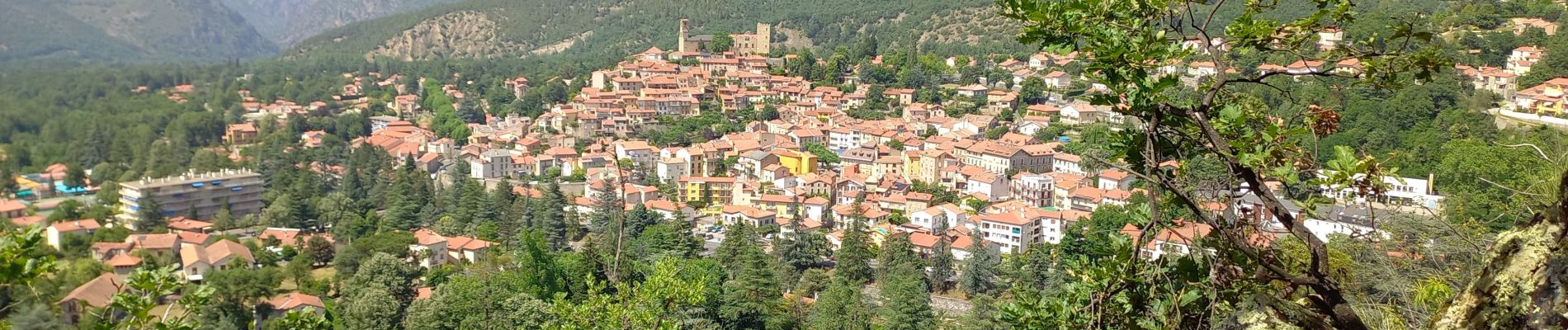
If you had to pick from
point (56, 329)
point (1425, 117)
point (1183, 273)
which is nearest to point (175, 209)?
point (56, 329)

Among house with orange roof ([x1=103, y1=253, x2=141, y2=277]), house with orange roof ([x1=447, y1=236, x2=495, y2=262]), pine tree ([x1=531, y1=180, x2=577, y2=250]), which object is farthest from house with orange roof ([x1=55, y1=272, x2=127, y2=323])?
pine tree ([x1=531, y1=180, x2=577, y2=250])

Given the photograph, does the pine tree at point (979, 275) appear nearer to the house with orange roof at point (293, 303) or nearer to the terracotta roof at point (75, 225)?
the house with orange roof at point (293, 303)

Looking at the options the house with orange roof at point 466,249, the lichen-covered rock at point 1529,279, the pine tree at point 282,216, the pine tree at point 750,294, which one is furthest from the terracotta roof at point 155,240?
the lichen-covered rock at point 1529,279

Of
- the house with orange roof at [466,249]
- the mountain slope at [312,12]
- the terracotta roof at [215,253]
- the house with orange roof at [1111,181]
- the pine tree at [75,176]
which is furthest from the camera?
the mountain slope at [312,12]

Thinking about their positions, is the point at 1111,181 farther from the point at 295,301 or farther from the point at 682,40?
the point at 682,40

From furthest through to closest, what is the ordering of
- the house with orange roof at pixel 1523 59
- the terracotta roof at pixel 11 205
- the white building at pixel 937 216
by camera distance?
the house with orange roof at pixel 1523 59, the white building at pixel 937 216, the terracotta roof at pixel 11 205

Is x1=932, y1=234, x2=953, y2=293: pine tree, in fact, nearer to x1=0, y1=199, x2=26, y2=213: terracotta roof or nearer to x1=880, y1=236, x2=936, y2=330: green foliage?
x1=880, y1=236, x2=936, y2=330: green foliage

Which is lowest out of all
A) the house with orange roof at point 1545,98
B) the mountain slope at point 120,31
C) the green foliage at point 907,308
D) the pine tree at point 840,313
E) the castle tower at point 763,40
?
the pine tree at point 840,313
